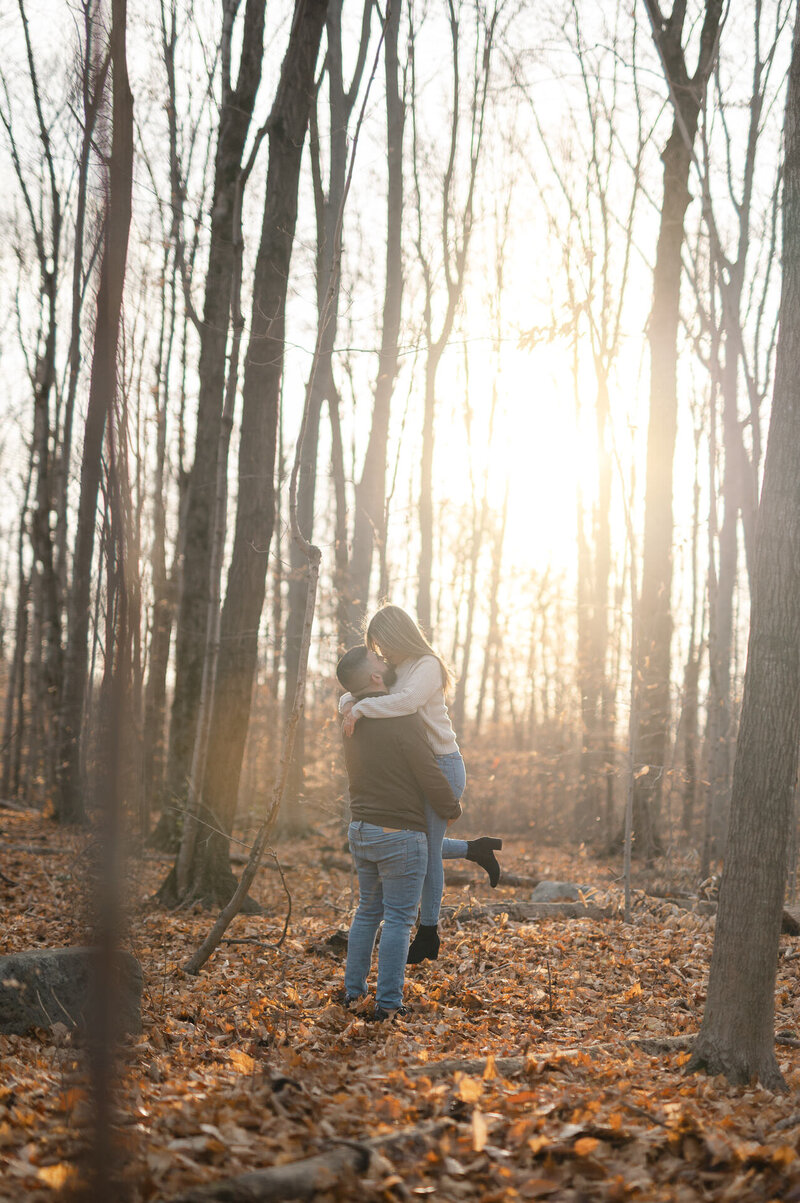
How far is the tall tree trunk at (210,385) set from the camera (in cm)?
729

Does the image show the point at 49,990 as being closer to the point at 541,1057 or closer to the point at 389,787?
the point at 389,787

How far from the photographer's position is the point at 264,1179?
2391mm

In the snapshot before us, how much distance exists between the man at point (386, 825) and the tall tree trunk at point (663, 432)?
277 inches

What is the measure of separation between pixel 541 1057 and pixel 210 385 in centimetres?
606

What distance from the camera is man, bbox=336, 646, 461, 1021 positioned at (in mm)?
4414

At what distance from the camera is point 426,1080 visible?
3.21 m

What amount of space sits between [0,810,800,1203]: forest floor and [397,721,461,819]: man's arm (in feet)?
3.70

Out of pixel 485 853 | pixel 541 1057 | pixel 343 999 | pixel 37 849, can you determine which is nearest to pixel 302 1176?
pixel 541 1057

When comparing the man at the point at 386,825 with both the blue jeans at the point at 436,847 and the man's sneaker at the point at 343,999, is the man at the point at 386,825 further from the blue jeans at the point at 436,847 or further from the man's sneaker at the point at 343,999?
the blue jeans at the point at 436,847

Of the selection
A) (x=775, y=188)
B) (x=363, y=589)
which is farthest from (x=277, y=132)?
(x=775, y=188)

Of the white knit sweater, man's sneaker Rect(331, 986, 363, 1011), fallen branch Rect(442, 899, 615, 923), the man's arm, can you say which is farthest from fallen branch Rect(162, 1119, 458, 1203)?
fallen branch Rect(442, 899, 615, 923)

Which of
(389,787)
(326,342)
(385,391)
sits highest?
(385,391)

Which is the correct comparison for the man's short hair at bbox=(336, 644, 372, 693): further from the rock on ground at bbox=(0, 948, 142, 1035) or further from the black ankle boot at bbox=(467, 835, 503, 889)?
the rock on ground at bbox=(0, 948, 142, 1035)

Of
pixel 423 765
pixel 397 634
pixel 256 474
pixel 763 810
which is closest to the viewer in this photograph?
pixel 763 810
